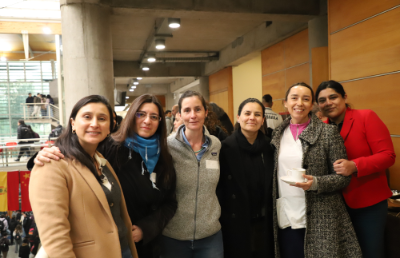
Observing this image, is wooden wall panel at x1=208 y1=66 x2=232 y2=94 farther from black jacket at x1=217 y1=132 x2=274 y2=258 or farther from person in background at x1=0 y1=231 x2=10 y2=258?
black jacket at x1=217 y1=132 x2=274 y2=258

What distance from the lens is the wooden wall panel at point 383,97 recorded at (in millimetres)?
3619

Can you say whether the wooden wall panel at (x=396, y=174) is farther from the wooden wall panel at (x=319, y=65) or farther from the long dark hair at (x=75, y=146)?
the long dark hair at (x=75, y=146)

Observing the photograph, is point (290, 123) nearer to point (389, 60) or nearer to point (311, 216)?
point (311, 216)

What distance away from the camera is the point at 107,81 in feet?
17.6

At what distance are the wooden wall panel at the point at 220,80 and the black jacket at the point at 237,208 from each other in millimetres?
10326

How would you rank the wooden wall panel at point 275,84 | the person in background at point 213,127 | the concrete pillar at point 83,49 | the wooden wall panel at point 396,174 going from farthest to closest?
the wooden wall panel at point 275,84 < the concrete pillar at point 83,49 < the wooden wall panel at point 396,174 < the person in background at point 213,127

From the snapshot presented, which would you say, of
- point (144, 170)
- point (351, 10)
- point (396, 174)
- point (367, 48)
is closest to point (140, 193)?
point (144, 170)

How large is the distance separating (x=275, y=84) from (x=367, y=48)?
4388 mm

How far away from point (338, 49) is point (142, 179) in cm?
412

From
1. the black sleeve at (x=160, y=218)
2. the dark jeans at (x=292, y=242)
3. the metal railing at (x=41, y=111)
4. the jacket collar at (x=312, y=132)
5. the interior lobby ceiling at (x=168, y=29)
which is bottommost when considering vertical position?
the dark jeans at (x=292, y=242)

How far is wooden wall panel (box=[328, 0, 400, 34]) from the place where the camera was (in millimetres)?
3868

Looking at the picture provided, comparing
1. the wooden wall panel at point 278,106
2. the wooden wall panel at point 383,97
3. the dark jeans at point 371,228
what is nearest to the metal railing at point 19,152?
the wooden wall panel at point 278,106

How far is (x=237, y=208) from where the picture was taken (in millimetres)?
2143

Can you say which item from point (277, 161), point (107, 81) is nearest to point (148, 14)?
point (107, 81)
